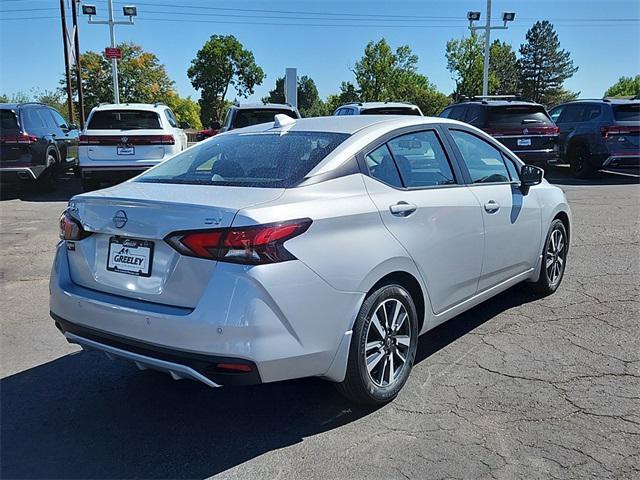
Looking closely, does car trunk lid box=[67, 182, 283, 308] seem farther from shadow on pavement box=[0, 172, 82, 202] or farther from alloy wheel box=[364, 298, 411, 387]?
shadow on pavement box=[0, 172, 82, 202]

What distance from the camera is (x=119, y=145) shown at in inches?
419

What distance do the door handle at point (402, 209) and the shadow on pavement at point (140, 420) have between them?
3.75 ft

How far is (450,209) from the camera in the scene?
3.70 meters

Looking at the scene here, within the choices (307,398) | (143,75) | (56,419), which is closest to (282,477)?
(307,398)

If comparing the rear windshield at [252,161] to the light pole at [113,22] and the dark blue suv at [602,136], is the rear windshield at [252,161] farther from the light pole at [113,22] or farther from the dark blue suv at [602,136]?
the light pole at [113,22]

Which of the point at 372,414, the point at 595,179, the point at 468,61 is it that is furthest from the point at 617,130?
the point at 468,61

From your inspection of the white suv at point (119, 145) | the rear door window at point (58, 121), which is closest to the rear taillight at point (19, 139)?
the white suv at point (119, 145)

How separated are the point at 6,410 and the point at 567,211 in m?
4.82

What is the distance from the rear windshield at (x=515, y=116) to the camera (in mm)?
12750

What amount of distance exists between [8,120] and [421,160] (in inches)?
405

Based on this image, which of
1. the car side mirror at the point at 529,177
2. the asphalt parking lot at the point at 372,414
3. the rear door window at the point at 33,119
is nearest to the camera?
the asphalt parking lot at the point at 372,414

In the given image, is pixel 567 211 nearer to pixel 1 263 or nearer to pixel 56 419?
pixel 56 419

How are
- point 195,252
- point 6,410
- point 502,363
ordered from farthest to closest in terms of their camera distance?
point 502,363 → point 6,410 → point 195,252

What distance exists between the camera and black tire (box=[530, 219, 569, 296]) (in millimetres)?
5031
